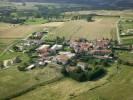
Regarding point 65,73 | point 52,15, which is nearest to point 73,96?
point 65,73

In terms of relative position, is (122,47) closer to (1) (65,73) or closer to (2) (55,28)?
(1) (65,73)

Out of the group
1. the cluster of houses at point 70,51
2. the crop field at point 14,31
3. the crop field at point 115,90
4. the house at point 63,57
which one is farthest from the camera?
the crop field at point 14,31

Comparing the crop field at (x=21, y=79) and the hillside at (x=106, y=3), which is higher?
the hillside at (x=106, y=3)

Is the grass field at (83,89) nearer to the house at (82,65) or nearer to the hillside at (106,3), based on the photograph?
the house at (82,65)

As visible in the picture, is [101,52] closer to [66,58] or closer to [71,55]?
[71,55]

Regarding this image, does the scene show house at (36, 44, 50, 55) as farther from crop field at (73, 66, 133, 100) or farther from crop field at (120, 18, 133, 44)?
crop field at (73, 66, 133, 100)

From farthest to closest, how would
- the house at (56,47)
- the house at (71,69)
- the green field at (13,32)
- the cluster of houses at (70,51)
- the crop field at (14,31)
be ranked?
the crop field at (14,31) → the green field at (13,32) → the house at (56,47) → the cluster of houses at (70,51) → the house at (71,69)

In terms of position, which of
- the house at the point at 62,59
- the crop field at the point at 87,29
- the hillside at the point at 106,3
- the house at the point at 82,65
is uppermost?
the hillside at the point at 106,3

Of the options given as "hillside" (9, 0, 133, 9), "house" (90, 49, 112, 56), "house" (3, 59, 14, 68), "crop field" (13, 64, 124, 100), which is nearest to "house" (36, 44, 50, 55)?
"house" (3, 59, 14, 68)

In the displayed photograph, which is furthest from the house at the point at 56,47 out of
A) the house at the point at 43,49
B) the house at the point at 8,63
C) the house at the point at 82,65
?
the house at the point at 82,65
